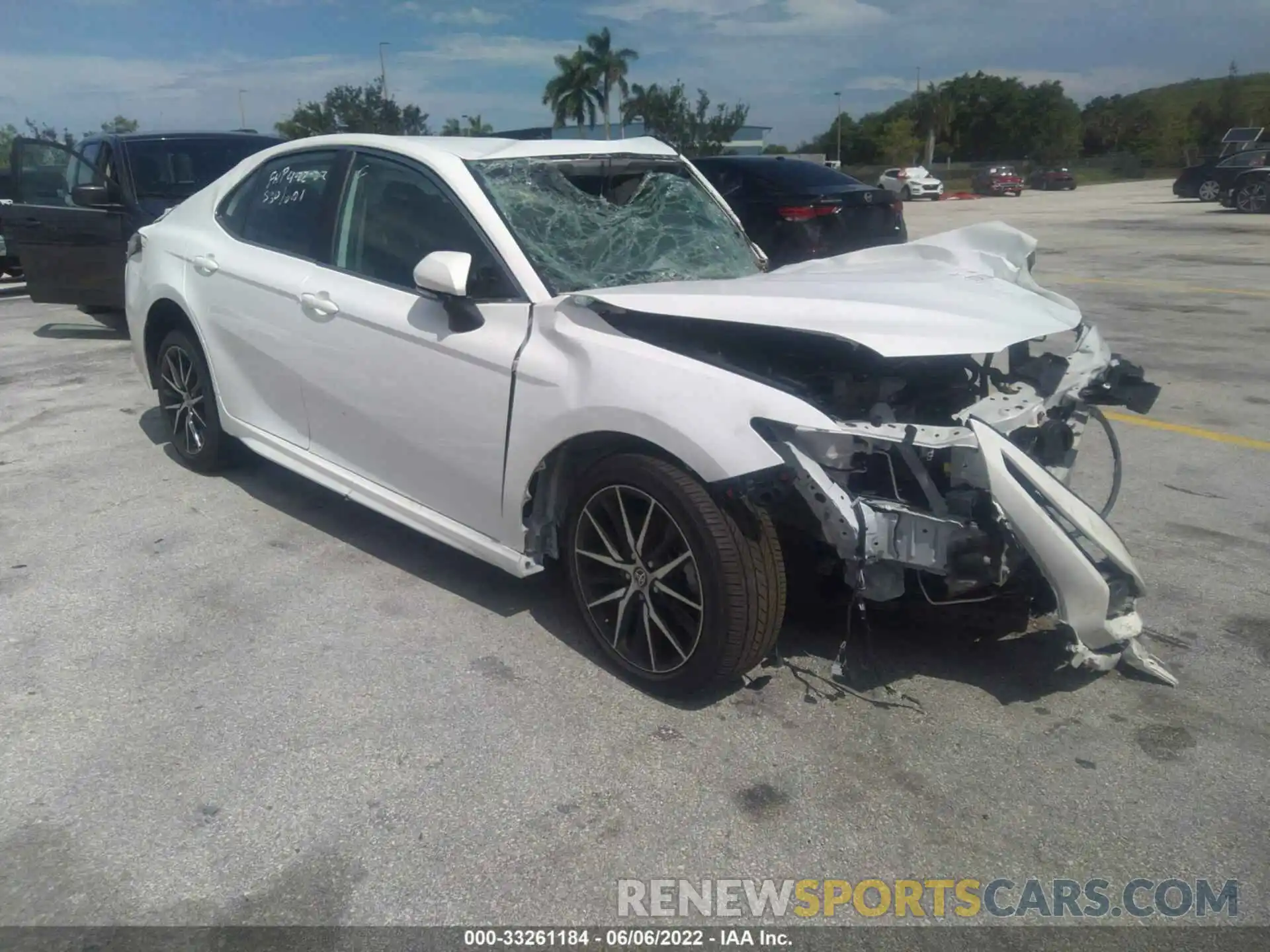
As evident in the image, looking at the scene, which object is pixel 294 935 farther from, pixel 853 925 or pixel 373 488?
pixel 373 488

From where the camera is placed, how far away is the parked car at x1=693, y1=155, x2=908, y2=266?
9.57 m

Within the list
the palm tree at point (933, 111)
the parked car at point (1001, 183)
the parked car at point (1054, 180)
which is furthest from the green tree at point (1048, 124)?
the parked car at point (1001, 183)

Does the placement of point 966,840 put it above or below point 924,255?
below

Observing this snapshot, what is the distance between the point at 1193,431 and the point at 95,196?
26.2ft

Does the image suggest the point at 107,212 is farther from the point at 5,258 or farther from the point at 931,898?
the point at 931,898

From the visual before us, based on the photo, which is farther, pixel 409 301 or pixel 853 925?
pixel 409 301

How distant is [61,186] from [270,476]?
603cm

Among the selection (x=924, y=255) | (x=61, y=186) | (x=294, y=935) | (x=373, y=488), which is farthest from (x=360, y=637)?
(x=61, y=186)

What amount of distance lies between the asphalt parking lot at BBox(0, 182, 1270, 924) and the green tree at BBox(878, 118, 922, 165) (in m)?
75.5

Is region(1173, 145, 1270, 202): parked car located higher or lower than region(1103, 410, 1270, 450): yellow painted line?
higher

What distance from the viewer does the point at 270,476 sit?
18.5 feet

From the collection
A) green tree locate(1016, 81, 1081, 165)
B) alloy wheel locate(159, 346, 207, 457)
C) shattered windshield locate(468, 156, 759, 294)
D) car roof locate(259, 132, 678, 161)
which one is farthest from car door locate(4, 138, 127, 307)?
green tree locate(1016, 81, 1081, 165)

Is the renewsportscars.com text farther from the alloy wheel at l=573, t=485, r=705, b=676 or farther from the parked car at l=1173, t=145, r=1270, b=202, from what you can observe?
the parked car at l=1173, t=145, r=1270, b=202

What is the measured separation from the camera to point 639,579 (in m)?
3.39
